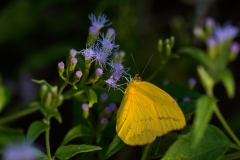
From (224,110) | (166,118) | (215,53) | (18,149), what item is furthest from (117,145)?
(224,110)

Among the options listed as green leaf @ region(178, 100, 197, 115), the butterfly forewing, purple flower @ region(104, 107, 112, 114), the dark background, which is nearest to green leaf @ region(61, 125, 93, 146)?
purple flower @ region(104, 107, 112, 114)

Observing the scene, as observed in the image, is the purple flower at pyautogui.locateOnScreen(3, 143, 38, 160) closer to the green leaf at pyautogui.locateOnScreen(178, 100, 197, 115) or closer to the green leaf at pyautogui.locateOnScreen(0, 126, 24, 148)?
the green leaf at pyautogui.locateOnScreen(0, 126, 24, 148)

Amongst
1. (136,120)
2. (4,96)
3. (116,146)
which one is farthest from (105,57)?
(4,96)

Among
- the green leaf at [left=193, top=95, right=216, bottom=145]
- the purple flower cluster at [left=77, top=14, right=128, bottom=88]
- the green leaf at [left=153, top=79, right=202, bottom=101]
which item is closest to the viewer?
the green leaf at [left=193, top=95, right=216, bottom=145]

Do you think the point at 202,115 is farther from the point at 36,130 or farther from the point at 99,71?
the point at 36,130

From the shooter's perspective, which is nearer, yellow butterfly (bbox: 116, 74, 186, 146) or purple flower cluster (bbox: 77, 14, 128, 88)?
yellow butterfly (bbox: 116, 74, 186, 146)

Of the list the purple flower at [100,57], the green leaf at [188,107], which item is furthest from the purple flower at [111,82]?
the green leaf at [188,107]
